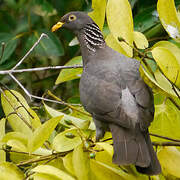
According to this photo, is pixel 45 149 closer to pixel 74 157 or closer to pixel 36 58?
pixel 74 157

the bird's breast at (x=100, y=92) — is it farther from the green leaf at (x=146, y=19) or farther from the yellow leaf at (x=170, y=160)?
the green leaf at (x=146, y=19)

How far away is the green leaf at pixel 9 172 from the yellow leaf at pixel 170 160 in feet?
1.66

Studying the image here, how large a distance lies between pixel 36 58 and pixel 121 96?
50.6 inches

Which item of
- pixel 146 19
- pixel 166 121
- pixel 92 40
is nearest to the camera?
pixel 166 121

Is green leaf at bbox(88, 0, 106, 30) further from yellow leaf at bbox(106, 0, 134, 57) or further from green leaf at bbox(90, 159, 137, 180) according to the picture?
green leaf at bbox(90, 159, 137, 180)

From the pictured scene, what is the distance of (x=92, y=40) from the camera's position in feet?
6.98

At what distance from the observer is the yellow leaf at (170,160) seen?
4.74 feet

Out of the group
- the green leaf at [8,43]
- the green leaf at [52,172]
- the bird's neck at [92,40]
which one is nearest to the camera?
the green leaf at [52,172]

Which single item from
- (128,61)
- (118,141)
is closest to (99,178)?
(118,141)

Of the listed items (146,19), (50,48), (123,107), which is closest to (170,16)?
(123,107)

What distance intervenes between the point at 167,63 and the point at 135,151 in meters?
0.35

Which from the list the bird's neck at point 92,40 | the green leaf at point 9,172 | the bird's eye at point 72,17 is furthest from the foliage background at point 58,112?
the bird's eye at point 72,17

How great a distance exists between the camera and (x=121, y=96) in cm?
168

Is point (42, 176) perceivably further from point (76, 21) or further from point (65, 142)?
point (76, 21)
